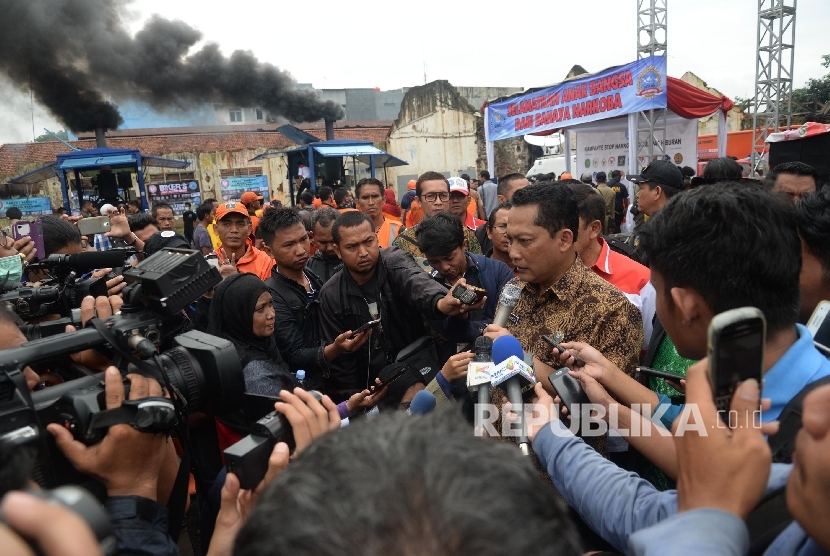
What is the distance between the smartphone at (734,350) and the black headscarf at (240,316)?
78.6 inches

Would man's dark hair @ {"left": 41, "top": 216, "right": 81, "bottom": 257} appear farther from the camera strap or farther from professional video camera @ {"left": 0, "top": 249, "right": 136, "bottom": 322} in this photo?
the camera strap

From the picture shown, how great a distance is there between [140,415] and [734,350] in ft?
3.85

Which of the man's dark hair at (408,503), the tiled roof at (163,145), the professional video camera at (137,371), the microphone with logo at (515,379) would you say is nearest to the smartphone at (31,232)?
the professional video camera at (137,371)

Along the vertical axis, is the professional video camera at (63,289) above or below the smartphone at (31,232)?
below

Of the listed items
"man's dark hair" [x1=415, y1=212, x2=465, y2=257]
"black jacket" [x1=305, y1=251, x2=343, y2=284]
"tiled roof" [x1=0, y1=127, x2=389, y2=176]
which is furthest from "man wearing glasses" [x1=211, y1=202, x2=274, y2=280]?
"tiled roof" [x1=0, y1=127, x2=389, y2=176]

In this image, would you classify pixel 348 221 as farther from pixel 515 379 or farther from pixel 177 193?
pixel 177 193

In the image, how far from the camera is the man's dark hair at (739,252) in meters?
1.19

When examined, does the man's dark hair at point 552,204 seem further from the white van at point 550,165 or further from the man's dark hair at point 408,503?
the white van at point 550,165

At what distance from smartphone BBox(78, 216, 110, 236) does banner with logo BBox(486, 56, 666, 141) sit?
8978mm

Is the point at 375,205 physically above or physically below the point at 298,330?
above

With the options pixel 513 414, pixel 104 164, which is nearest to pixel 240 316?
pixel 513 414

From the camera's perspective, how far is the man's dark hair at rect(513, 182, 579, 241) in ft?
7.18

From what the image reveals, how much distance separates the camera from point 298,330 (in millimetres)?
3139

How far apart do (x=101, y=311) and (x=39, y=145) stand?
1006 inches
